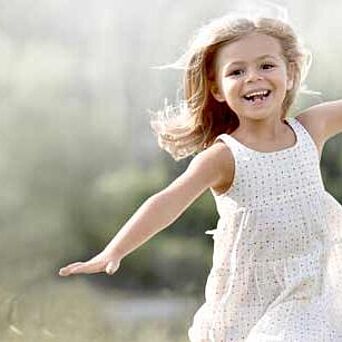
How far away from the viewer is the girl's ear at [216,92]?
2027 mm

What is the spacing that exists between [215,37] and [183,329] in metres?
1.21

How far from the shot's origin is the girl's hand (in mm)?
1782

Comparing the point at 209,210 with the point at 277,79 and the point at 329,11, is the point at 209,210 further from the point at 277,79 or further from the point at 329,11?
the point at 277,79

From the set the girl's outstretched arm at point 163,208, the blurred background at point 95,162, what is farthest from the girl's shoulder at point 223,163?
the blurred background at point 95,162

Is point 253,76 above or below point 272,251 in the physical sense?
above

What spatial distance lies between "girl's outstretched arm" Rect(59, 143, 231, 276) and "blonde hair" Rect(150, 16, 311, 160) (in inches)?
4.1

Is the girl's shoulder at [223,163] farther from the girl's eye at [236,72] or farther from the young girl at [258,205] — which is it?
the girl's eye at [236,72]

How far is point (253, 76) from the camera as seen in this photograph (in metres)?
1.95

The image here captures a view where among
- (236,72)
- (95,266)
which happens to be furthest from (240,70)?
(95,266)

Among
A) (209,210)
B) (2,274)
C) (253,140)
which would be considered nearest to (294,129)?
(253,140)

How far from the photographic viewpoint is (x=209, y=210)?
3043 millimetres

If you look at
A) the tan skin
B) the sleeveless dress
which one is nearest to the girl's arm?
the tan skin

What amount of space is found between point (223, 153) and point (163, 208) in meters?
0.14

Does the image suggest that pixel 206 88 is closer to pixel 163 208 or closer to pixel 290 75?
pixel 290 75
